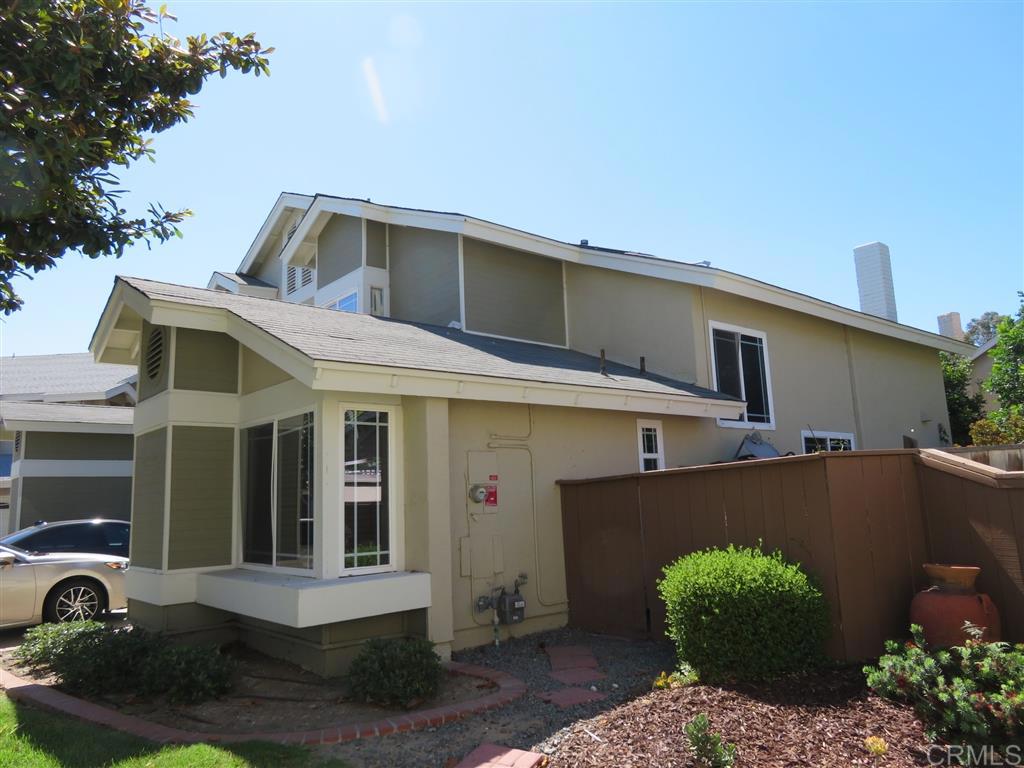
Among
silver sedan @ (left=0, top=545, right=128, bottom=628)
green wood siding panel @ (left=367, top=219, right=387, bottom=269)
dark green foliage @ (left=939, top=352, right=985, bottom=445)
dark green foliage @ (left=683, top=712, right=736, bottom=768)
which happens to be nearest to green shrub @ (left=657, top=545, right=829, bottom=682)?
dark green foliage @ (left=683, top=712, right=736, bottom=768)

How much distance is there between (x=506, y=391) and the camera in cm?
814

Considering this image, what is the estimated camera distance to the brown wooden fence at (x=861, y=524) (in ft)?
19.1

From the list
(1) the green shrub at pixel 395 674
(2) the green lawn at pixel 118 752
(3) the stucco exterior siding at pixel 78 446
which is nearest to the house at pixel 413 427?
(1) the green shrub at pixel 395 674

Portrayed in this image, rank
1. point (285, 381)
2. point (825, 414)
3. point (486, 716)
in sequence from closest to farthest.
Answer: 1. point (486, 716)
2. point (285, 381)
3. point (825, 414)

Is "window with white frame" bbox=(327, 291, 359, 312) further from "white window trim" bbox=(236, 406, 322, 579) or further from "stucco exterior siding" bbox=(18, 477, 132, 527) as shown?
"stucco exterior siding" bbox=(18, 477, 132, 527)

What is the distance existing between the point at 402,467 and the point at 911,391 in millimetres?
13510

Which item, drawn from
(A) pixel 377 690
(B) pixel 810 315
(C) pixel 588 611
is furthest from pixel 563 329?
(A) pixel 377 690

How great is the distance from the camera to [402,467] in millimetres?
7484

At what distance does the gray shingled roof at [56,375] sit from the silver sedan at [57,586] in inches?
386

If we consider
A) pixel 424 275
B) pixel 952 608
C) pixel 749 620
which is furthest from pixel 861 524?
pixel 424 275

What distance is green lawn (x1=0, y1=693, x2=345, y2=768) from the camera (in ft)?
15.3

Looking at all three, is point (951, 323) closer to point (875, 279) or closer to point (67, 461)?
point (875, 279)

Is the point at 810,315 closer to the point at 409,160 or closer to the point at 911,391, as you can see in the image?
the point at 911,391

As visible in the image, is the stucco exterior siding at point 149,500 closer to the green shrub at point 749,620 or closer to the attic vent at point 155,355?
the attic vent at point 155,355
